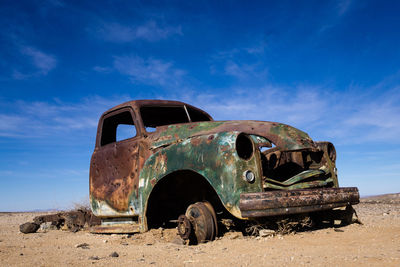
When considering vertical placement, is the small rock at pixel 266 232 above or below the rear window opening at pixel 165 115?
below

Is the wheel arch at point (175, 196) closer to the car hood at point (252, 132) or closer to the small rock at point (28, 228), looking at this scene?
the car hood at point (252, 132)

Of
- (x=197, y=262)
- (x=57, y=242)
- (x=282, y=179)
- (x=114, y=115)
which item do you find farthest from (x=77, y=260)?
(x=114, y=115)

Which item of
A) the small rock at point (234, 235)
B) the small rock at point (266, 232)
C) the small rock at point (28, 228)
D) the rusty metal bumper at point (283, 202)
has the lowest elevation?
the small rock at point (234, 235)

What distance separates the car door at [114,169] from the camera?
4316mm

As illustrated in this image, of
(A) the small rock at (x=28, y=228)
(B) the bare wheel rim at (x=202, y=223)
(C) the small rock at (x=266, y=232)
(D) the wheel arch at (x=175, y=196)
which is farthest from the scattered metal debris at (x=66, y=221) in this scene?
(C) the small rock at (x=266, y=232)

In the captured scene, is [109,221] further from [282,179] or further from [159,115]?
[282,179]

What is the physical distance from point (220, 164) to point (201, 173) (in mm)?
247

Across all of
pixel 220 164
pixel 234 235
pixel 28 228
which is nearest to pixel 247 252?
pixel 234 235

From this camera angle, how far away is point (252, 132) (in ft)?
12.5

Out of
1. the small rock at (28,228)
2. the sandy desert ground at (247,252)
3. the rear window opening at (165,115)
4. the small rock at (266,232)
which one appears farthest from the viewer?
the small rock at (28,228)

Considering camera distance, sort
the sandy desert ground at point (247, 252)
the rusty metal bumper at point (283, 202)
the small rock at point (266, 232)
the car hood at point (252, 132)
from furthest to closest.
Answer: the car hood at point (252, 132) → the small rock at point (266, 232) → the rusty metal bumper at point (283, 202) → the sandy desert ground at point (247, 252)

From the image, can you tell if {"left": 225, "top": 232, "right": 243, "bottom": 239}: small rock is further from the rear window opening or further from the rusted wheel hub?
Result: the rear window opening

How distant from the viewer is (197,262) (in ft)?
8.64

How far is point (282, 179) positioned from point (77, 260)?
226 centimetres
